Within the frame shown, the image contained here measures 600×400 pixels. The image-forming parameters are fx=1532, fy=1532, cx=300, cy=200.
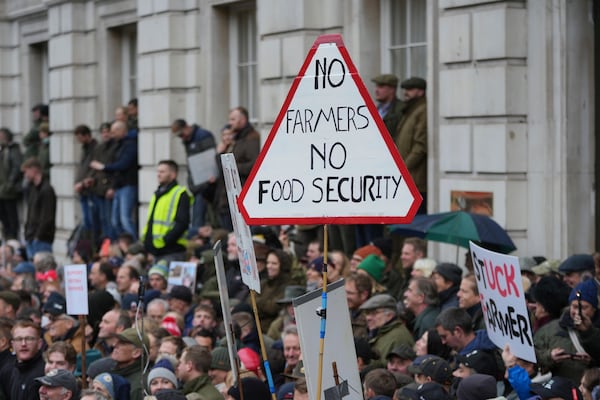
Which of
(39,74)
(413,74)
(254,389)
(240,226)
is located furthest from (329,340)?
(39,74)

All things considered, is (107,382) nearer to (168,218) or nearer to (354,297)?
(354,297)

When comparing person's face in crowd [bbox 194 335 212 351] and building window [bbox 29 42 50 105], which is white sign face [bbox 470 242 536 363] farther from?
building window [bbox 29 42 50 105]

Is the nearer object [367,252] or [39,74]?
[367,252]

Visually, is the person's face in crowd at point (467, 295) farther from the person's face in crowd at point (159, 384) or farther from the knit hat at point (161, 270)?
the knit hat at point (161, 270)

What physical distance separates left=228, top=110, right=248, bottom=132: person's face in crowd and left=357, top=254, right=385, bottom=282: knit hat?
15.2 ft

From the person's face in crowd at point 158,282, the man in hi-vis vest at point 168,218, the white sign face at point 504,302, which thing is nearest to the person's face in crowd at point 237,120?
the man in hi-vis vest at point 168,218

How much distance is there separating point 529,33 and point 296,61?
4.46 metres

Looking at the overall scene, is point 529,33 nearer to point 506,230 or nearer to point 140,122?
point 506,230

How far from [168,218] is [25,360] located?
6.45 m

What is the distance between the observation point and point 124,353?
11.0m

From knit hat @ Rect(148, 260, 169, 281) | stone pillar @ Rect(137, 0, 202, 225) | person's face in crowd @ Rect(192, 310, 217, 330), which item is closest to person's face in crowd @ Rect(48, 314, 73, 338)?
person's face in crowd @ Rect(192, 310, 217, 330)

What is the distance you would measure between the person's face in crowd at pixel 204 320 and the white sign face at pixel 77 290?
4.18ft

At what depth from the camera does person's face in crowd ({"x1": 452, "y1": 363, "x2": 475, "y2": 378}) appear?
897 cm

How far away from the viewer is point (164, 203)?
686 inches
